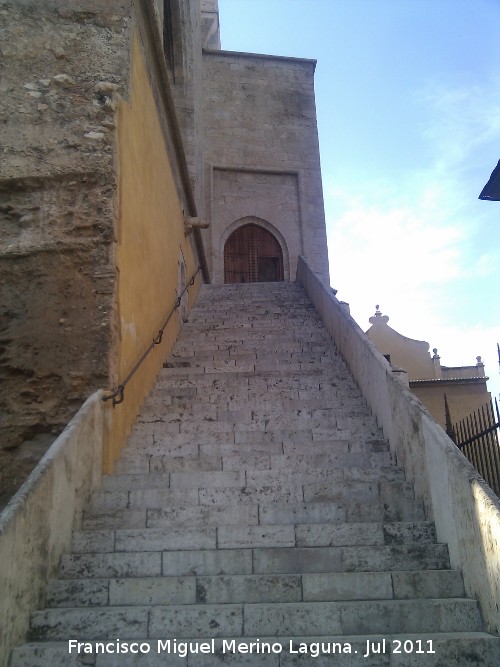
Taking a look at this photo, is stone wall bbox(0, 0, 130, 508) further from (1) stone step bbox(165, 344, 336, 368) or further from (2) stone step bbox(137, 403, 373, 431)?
(1) stone step bbox(165, 344, 336, 368)

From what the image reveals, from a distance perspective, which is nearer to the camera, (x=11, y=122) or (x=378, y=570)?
(x=378, y=570)

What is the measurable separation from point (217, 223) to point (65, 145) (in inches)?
499

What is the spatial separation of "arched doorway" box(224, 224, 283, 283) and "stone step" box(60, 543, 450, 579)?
14532mm

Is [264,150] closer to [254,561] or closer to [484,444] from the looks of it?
[484,444]

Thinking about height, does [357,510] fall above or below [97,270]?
below

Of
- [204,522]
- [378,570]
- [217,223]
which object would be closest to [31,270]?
[204,522]

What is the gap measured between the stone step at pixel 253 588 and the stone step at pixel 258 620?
14 cm

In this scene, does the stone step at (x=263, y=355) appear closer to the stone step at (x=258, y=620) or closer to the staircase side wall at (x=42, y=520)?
the staircase side wall at (x=42, y=520)

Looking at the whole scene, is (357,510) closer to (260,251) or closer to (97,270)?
(97,270)

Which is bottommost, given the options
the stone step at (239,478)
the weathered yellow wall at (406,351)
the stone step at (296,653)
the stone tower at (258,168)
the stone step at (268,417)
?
the stone step at (296,653)

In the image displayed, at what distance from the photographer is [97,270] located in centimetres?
491

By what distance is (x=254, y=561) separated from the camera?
3445mm

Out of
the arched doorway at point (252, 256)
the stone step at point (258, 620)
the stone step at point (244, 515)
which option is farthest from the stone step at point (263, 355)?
the arched doorway at point (252, 256)

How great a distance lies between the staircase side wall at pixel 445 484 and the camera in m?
2.99
